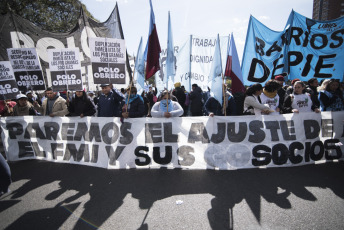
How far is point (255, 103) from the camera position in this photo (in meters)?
4.00

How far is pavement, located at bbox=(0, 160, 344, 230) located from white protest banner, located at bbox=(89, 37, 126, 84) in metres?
2.28

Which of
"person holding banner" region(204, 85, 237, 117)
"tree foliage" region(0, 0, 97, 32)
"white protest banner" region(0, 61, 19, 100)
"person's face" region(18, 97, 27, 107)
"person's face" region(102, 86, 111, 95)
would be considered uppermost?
"tree foliage" region(0, 0, 97, 32)

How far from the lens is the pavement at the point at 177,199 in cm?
245

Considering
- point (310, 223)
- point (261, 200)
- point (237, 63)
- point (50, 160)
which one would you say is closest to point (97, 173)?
point (50, 160)

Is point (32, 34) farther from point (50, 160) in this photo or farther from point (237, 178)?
point (237, 178)

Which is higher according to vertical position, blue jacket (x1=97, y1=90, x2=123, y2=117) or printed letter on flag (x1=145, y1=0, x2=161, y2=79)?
printed letter on flag (x1=145, y1=0, x2=161, y2=79)

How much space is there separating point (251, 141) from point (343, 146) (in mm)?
2106

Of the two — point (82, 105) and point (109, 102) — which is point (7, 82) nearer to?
point (82, 105)

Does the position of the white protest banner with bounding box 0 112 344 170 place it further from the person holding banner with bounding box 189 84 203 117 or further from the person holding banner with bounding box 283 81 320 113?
the person holding banner with bounding box 189 84 203 117

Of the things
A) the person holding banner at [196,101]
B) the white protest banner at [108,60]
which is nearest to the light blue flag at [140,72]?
the white protest banner at [108,60]

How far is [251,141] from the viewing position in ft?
12.8

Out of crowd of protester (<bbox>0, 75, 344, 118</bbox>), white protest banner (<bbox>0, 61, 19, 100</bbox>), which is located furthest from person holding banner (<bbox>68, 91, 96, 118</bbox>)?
white protest banner (<bbox>0, 61, 19, 100</bbox>)

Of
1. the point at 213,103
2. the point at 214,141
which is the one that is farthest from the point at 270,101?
the point at 214,141

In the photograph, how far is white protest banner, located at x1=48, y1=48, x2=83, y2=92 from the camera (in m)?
5.09
